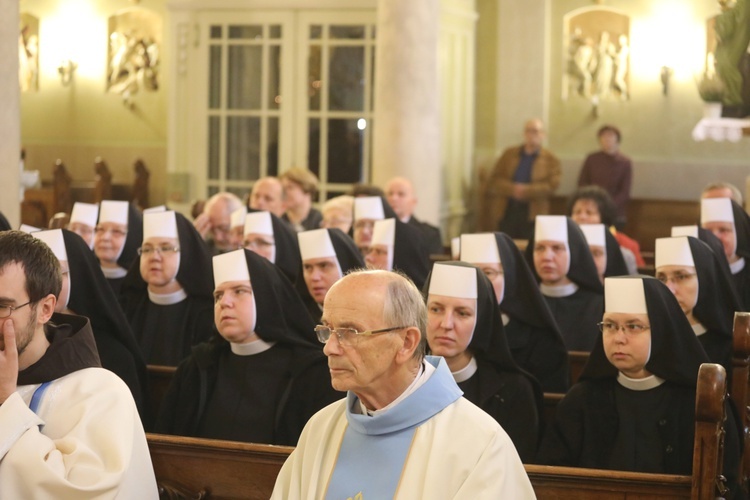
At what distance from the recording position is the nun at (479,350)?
16.3 feet

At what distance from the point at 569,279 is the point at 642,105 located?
820 cm

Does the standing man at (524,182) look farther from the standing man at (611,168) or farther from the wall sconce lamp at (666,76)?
the wall sconce lamp at (666,76)

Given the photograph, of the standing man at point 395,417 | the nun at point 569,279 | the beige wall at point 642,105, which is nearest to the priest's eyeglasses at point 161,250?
the nun at point 569,279

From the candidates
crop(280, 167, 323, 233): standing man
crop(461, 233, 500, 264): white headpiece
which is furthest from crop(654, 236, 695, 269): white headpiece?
crop(280, 167, 323, 233): standing man

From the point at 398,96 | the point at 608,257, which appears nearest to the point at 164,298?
the point at 608,257

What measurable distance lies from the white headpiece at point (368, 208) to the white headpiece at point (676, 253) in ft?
10.4

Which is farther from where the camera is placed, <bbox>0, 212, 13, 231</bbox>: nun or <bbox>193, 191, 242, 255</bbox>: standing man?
<bbox>193, 191, 242, 255</bbox>: standing man

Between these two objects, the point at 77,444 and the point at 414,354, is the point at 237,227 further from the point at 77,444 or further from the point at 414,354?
the point at 414,354

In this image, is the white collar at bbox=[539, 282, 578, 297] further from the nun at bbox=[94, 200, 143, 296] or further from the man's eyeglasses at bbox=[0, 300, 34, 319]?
the man's eyeglasses at bbox=[0, 300, 34, 319]

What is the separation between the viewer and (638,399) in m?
4.78

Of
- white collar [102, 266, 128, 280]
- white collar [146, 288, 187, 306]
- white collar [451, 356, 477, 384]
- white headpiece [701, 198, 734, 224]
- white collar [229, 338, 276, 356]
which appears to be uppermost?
white headpiece [701, 198, 734, 224]

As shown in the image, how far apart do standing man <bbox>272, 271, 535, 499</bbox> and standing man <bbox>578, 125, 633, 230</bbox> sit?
36.9 ft

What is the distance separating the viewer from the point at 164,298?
6.87m

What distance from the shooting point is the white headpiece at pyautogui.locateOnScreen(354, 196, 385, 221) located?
908cm
